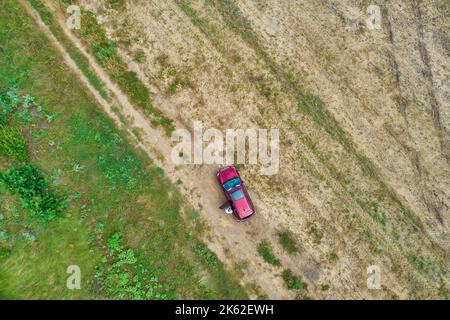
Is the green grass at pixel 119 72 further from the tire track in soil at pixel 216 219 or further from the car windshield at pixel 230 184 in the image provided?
the car windshield at pixel 230 184

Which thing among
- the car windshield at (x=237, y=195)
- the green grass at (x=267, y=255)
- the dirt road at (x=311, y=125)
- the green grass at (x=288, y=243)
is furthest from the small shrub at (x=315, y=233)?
the car windshield at (x=237, y=195)

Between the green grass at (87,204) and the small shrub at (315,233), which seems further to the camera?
the small shrub at (315,233)

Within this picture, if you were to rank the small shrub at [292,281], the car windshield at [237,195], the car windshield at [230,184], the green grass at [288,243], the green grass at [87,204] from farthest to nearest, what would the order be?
1. the green grass at [288,243]
2. the small shrub at [292,281]
3. the green grass at [87,204]
4. the car windshield at [230,184]
5. the car windshield at [237,195]

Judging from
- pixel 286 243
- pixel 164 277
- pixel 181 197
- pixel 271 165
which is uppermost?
pixel 271 165

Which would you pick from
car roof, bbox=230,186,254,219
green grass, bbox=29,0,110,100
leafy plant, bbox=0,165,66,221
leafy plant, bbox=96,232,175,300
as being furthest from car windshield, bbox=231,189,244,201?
leafy plant, bbox=0,165,66,221

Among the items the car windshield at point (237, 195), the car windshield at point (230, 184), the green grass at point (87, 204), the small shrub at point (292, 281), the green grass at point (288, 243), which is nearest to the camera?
the car windshield at point (237, 195)

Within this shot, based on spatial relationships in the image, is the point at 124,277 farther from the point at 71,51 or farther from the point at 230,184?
the point at 71,51

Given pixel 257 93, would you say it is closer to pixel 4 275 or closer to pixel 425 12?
pixel 425 12
